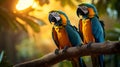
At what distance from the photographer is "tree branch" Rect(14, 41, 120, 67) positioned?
119cm

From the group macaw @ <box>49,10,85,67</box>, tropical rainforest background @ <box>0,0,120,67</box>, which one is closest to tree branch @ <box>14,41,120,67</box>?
macaw @ <box>49,10,85,67</box>

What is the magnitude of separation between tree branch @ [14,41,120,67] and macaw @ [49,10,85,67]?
0.03m

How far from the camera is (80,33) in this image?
53.9 inches

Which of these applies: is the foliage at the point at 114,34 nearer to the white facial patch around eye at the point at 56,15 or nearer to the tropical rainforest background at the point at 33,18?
the tropical rainforest background at the point at 33,18

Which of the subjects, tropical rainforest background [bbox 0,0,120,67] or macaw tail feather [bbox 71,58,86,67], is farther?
tropical rainforest background [bbox 0,0,120,67]

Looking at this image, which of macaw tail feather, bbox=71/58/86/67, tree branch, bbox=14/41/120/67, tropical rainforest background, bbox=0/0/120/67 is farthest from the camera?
tropical rainforest background, bbox=0/0/120/67

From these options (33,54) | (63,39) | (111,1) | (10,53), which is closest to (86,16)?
(63,39)

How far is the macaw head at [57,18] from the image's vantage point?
4.39ft

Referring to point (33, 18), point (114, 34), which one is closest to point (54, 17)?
point (33, 18)

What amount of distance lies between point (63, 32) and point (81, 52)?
17 centimetres

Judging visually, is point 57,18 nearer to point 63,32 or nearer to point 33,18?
point 63,32

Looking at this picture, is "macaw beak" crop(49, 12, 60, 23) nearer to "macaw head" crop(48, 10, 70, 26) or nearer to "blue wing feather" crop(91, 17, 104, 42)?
"macaw head" crop(48, 10, 70, 26)

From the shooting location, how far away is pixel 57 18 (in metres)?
1.34

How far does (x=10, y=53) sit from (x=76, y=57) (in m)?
3.01
